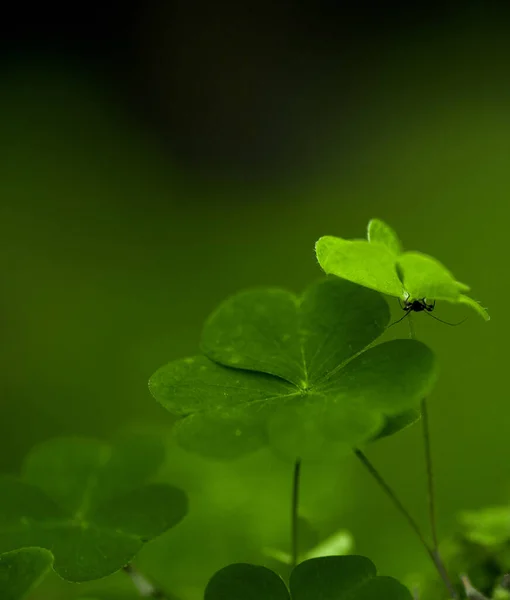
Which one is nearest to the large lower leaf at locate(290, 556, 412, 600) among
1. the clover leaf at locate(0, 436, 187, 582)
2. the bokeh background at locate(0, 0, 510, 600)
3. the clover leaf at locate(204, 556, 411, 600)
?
the clover leaf at locate(204, 556, 411, 600)

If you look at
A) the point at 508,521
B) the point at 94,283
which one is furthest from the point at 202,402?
the point at 94,283

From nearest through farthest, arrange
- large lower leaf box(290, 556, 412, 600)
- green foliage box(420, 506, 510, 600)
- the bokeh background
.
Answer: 1. large lower leaf box(290, 556, 412, 600)
2. green foliage box(420, 506, 510, 600)
3. the bokeh background

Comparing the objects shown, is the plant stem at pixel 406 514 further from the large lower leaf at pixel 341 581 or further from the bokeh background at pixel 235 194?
the bokeh background at pixel 235 194

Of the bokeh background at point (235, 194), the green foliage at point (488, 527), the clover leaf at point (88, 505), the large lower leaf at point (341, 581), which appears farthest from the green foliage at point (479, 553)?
the bokeh background at point (235, 194)

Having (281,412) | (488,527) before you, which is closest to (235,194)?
(488,527)

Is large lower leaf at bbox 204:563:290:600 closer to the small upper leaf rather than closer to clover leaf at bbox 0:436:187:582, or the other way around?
clover leaf at bbox 0:436:187:582

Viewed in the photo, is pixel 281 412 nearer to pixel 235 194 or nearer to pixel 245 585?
pixel 245 585

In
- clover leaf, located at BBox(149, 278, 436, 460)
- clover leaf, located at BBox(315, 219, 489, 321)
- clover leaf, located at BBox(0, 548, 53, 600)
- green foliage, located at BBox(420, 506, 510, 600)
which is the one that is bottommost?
green foliage, located at BBox(420, 506, 510, 600)
